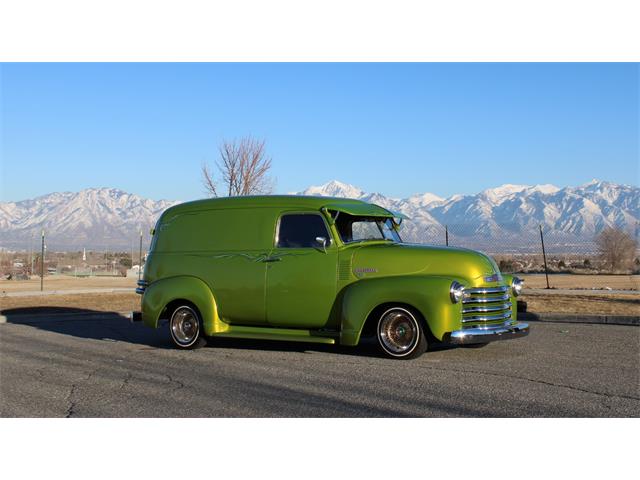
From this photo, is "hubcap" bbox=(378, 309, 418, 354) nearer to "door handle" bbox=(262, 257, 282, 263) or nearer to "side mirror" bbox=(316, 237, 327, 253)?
"side mirror" bbox=(316, 237, 327, 253)

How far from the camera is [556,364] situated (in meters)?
9.02

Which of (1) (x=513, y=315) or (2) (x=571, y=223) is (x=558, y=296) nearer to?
(1) (x=513, y=315)

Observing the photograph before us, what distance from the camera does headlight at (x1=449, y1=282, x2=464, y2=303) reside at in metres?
9.08

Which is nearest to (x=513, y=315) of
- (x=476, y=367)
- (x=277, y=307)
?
(x=476, y=367)

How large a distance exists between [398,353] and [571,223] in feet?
519

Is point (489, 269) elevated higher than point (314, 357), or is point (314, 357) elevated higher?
point (489, 269)

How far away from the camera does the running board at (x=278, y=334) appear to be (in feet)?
32.7

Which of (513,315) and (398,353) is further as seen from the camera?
(513,315)

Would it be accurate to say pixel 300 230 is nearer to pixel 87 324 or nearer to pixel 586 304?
pixel 87 324

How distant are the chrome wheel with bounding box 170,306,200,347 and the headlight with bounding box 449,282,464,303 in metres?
3.93

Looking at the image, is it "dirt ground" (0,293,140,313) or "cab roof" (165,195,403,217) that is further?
"dirt ground" (0,293,140,313)

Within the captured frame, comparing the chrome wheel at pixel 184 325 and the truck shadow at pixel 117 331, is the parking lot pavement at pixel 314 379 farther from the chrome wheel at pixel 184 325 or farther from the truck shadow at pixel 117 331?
the chrome wheel at pixel 184 325

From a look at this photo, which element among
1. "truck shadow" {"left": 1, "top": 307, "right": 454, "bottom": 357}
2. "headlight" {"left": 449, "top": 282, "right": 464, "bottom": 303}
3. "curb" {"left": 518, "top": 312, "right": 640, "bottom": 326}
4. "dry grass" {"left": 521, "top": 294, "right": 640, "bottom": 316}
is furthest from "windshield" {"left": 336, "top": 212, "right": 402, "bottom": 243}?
"dry grass" {"left": 521, "top": 294, "right": 640, "bottom": 316}

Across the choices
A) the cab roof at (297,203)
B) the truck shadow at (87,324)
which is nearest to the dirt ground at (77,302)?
the truck shadow at (87,324)
